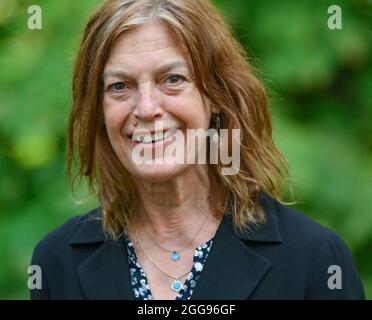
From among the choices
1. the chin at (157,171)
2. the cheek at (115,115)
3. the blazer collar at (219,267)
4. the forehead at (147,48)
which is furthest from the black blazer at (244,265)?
the forehead at (147,48)

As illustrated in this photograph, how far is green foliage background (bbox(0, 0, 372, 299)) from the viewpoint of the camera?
136 inches

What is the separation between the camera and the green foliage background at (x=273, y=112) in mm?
3459

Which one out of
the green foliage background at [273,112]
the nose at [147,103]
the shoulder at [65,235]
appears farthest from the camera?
the green foliage background at [273,112]

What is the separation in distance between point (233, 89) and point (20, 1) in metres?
1.31

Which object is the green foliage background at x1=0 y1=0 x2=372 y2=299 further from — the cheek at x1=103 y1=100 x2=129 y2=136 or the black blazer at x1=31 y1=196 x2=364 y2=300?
the cheek at x1=103 y1=100 x2=129 y2=136

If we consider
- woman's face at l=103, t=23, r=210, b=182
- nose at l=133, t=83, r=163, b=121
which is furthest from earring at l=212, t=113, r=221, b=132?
nose at l=133, t=83, r=163, b=121

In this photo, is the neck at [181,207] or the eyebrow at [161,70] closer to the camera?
the eyebrow at [161,70]

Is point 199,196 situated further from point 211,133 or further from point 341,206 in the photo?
point 341,206

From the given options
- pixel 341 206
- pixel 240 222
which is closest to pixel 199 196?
pixel 240 222

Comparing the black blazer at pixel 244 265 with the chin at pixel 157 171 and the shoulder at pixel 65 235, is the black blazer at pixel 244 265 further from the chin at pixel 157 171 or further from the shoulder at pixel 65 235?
the chin at pixel 157 171

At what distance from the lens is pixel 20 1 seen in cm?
365

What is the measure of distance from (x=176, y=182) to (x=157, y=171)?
109 mm

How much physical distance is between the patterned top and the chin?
0.21 meters
